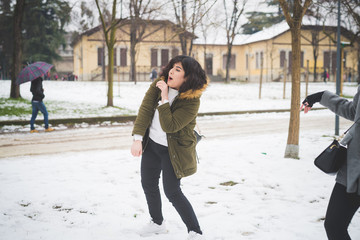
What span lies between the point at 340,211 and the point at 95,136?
8275mm

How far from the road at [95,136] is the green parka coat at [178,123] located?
16.7ft

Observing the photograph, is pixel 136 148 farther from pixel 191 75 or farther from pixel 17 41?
pixel 17 41

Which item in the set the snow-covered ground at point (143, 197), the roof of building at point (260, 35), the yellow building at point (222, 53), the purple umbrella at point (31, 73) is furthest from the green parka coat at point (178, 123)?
the roof of building at point (260, 35)

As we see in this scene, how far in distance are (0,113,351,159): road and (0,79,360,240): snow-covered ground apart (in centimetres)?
80

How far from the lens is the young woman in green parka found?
2971 mm

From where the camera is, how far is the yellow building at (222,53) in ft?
133

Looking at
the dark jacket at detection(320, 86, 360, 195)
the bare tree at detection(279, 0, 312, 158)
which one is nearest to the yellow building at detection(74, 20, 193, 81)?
the bare tree at detection(279, 0, 312, 158)

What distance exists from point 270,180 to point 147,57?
124 feet

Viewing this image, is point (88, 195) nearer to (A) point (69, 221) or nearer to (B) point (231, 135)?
(A) point (69, 221)

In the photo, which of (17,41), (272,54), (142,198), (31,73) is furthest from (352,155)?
(272,54)

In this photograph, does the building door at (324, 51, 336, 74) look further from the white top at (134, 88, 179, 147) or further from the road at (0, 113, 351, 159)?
the white top at (134, 88, 179, 147)

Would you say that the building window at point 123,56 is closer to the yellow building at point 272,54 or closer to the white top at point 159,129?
the yellow building at point 272,54

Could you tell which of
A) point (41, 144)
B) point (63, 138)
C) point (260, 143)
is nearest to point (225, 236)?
point (260, 143)

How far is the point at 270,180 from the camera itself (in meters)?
5.37
